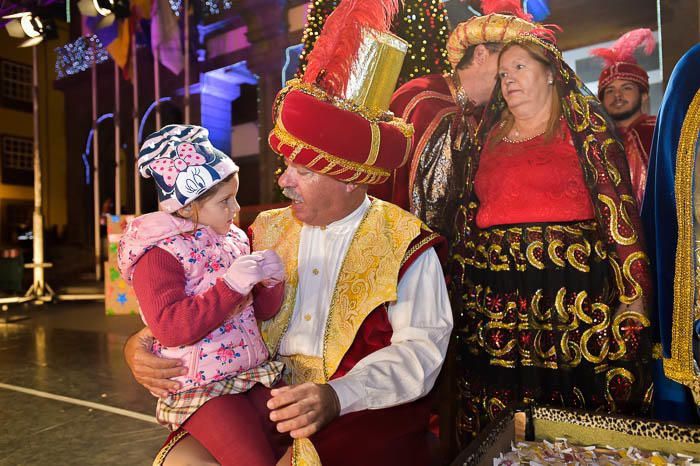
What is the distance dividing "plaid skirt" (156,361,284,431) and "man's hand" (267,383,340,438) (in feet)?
0.69

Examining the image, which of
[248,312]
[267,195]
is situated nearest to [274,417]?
[248,312]

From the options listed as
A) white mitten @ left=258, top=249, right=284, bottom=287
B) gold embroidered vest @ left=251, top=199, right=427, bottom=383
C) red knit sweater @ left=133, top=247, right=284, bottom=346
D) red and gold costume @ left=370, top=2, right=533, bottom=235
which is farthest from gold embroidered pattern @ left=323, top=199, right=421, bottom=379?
red and gold costume @ left=370, top=2, right=533, bottom=235

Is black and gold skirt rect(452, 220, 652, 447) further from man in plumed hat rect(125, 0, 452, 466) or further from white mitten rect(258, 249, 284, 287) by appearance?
white mitten rect(258, 249, 284, 287)

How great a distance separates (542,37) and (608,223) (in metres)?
0.75

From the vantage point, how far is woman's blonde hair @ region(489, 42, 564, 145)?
2.05m

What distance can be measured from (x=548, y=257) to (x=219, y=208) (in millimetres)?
1228

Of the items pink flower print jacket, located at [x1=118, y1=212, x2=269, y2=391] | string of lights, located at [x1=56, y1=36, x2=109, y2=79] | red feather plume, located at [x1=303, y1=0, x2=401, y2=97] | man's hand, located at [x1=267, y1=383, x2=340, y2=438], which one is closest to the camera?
man's hand, located at [x1=267, y1=383, x2=340, y2=438]

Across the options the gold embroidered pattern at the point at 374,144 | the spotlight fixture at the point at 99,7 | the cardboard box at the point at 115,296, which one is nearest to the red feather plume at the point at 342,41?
the gold embroidered pattern at the point at 374,144

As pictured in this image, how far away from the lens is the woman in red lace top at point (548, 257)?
6.26 ft

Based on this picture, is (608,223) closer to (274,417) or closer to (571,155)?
(571,155)

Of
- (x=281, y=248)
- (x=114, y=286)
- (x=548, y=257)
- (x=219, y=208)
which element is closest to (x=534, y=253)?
(x=548, y=257)

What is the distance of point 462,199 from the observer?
2.28m

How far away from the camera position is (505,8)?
215cm

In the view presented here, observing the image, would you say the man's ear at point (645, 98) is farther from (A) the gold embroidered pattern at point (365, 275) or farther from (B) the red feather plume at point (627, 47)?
(A) the gold embroidered pattern at point (365, 275)
